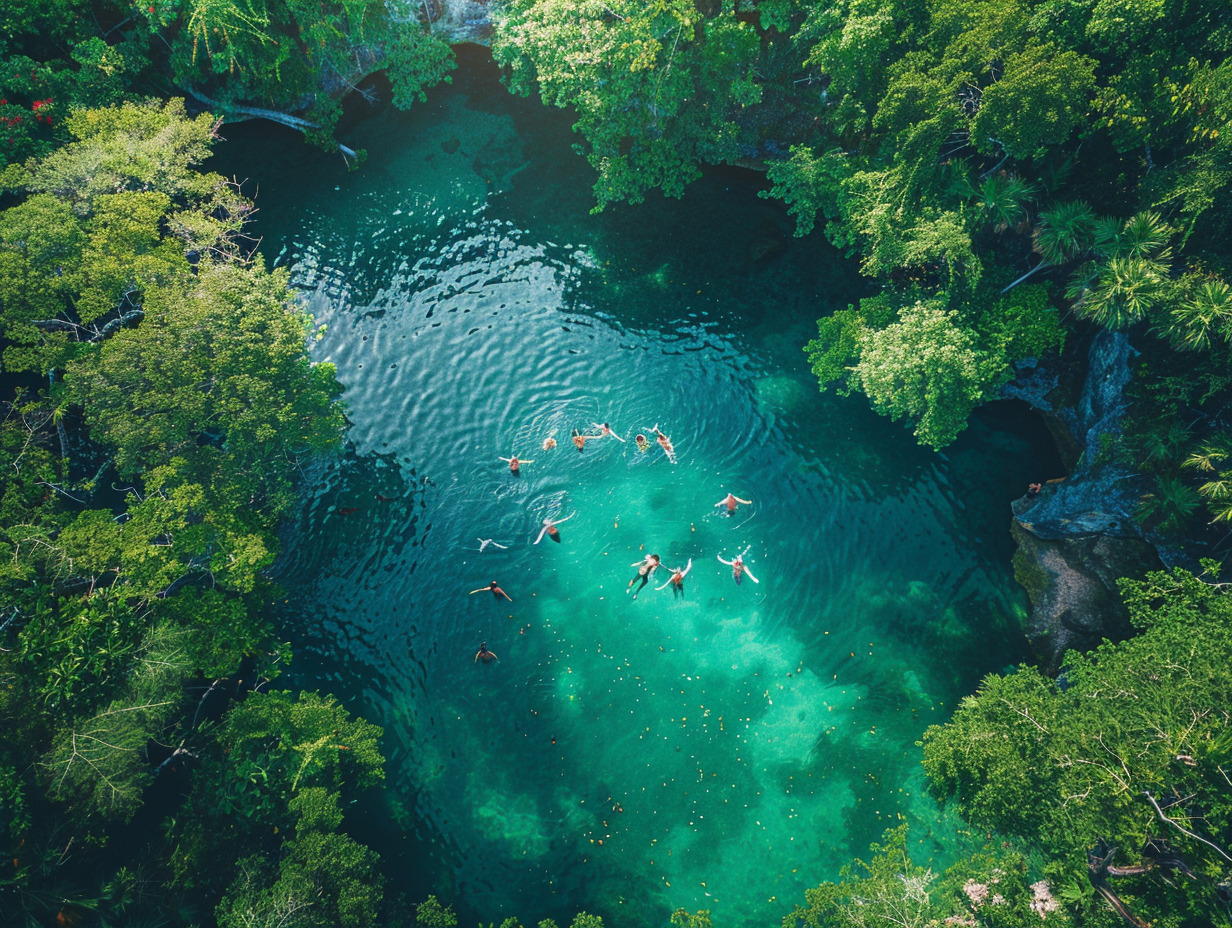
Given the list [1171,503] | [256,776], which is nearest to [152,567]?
[256,776]

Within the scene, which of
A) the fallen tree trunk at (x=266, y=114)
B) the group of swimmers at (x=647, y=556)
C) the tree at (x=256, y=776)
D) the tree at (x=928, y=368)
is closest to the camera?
the tree at (x=256, y=776)

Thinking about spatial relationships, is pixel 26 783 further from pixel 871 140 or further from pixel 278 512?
pixel 871 140

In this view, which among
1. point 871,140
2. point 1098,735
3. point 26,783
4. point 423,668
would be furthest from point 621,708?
point 871,140

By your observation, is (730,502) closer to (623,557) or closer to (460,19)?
(623,557)

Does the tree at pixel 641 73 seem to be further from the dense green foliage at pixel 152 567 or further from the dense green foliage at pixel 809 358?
the dense green foliage at pixel 152 567

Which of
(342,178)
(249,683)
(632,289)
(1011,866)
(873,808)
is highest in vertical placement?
(632,289)

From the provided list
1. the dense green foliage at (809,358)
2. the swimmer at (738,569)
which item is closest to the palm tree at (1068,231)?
the dense green foliage at (809,358)

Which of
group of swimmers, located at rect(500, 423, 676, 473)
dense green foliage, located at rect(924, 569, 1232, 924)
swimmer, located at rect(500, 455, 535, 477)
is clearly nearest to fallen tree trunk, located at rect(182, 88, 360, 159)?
swimmer, located at rect(500, 455, 535, 477)

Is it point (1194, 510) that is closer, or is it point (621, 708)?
point (1194, 510)
